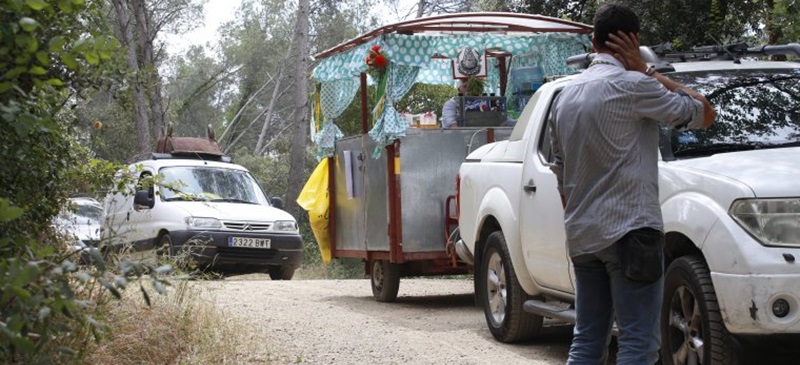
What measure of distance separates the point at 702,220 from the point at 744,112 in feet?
4.12

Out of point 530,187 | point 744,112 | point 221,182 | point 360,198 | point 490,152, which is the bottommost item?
point 221,182

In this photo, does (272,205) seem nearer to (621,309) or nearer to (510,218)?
(510,218)

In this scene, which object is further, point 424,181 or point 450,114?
point 450,114

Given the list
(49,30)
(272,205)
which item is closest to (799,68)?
(49,30)

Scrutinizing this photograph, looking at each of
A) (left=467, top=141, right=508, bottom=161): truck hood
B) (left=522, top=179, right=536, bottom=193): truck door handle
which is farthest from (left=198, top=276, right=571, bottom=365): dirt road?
(left=467, top=141, right=508, bottom=161): truck hood

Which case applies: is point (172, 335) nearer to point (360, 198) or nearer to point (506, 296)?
point (506, 296)

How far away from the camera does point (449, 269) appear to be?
38.3 feet

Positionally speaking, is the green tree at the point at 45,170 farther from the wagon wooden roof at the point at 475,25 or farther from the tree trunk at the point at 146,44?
the tree trunk at the point at 146,44

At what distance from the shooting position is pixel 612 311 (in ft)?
15.9

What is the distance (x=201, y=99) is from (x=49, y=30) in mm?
48429

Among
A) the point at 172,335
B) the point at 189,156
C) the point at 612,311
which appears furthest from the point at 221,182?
the point at 612,311

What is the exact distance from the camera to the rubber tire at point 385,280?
1204cm

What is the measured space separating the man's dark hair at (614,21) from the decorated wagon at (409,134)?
5.38 metres

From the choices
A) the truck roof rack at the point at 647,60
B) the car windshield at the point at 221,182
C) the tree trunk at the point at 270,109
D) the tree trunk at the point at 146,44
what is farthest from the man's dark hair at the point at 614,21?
the tree trunk at the point at 270,109
